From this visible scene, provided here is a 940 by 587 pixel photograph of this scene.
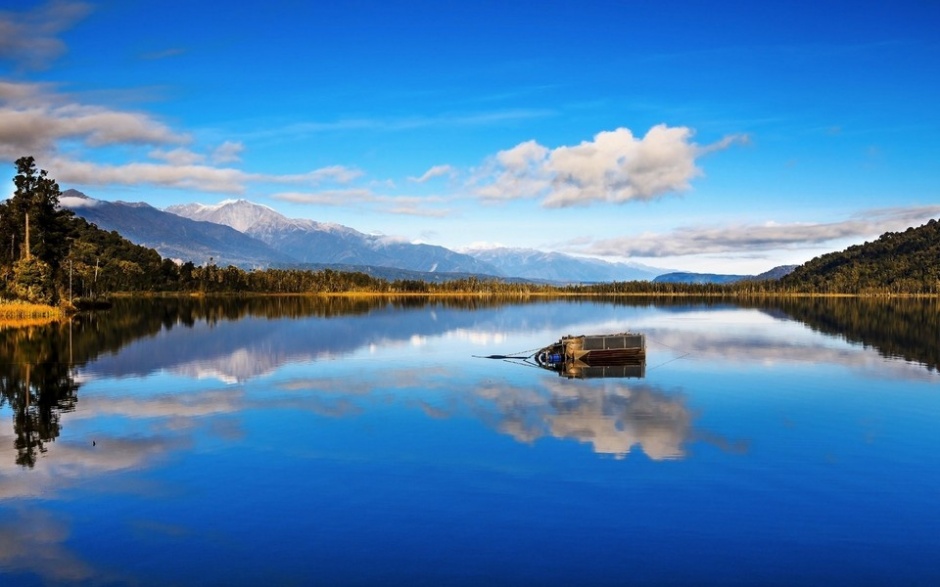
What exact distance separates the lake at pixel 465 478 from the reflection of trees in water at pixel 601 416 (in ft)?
0.67

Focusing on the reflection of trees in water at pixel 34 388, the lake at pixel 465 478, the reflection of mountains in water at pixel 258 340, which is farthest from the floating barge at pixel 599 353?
the reflection of trees in water at pixel 34 388

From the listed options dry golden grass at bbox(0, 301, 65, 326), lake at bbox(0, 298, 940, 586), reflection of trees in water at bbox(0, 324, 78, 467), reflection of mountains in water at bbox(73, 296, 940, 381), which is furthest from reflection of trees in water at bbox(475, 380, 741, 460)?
dry golden grass at bbox(0, 301, 65, 326)

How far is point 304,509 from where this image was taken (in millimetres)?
19609

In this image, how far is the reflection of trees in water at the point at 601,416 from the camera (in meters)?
27.7

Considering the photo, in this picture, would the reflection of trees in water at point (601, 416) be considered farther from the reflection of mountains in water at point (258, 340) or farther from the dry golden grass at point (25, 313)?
the dry golden grass at point (25, 313)

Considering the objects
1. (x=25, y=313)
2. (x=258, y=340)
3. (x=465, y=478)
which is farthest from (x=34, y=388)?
(x=25, y=313)

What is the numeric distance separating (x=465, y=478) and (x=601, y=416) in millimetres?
12206

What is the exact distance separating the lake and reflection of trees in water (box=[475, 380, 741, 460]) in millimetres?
203

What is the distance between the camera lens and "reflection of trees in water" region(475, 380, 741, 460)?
27.7 metres

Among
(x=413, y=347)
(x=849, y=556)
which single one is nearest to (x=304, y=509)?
(x=849, y=556)

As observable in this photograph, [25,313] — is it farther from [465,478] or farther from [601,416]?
[465,478]

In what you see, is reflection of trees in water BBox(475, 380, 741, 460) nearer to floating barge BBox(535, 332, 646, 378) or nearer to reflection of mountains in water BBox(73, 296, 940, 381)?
reflection of mountains in water BBox(73, 296, 940, 381)

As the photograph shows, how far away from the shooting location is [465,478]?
22875 millimetres

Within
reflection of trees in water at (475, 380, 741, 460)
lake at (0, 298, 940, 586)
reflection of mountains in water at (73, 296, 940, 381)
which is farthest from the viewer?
reflection of mountains in water at (73, 296, 940, 381)
